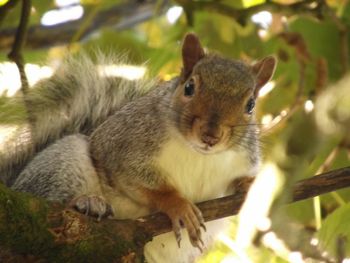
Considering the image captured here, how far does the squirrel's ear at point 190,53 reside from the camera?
1.95m

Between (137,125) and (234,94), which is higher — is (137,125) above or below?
below

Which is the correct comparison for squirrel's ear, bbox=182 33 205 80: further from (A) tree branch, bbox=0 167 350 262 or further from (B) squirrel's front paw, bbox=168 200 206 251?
(A) tree branch, bbox=0 167 350 262

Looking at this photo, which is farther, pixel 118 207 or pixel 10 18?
pixel 10 18

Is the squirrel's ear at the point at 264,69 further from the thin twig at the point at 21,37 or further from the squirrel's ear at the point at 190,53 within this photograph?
the thin twig at the point at 21,37

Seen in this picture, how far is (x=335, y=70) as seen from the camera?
1.98m

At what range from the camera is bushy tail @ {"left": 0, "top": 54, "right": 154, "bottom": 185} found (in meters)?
2.21

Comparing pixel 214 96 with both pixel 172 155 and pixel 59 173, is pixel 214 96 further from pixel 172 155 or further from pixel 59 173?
pixel 59 173

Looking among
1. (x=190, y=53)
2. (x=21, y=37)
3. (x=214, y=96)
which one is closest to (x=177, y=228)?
(x=214, y=96)

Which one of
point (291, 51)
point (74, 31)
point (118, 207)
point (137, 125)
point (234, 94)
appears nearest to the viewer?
point (234, 94)

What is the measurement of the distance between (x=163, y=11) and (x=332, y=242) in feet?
5.46

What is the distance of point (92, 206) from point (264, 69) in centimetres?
72

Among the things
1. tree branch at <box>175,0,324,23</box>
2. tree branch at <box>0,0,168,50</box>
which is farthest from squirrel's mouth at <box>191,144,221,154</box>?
tree branch at <box>0,0,168,50</box>

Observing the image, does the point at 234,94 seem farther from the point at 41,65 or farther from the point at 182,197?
the point at 41,65

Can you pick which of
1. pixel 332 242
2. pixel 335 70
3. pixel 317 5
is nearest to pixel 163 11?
pixel 317 5
